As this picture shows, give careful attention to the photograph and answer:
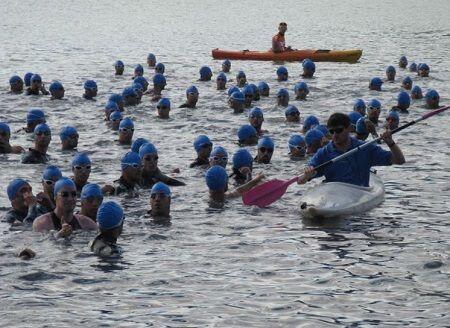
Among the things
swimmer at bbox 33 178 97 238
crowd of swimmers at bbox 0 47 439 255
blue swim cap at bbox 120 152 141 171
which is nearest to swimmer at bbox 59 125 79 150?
crowd of swimmers at bbox 0 47 439 255

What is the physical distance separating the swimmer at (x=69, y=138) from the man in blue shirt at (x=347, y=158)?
910 cm

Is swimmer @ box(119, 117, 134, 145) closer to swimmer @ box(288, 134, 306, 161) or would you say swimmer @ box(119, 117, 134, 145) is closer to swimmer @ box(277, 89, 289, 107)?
swimmer @ box(288, 134, 306, 161)

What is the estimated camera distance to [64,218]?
53.2 ft

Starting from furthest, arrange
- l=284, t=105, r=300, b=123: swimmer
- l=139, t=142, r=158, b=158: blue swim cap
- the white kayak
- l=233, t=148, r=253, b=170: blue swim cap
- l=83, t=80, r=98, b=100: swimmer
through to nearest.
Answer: l=83, t=80, r=98, b=100: swimmer, l=284, t=105, r=300, b=123: swimmer, l=233, t=148, r=253, b=170: blue swim cap, l=139, t=142, r=158, b=158: blue swim cap, the white kayak

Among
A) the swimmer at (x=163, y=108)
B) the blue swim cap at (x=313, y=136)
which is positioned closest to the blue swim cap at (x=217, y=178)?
the blue swim cap at (x=313, y=136)

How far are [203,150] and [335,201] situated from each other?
19.5 feet

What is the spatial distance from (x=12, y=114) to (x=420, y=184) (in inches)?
636

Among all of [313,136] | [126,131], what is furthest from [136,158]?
[126,131]

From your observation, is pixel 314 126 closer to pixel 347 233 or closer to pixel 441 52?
pixel 347 233

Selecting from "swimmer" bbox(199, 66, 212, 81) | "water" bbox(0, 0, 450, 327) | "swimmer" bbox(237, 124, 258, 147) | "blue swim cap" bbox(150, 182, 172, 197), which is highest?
"swimmer" bbox(199, 66, 212, 81)

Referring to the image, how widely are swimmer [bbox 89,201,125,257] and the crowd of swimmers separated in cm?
2

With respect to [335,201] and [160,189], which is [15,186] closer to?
[160,189]

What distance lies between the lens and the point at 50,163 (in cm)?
2380

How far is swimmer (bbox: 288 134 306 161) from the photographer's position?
2414 cm
